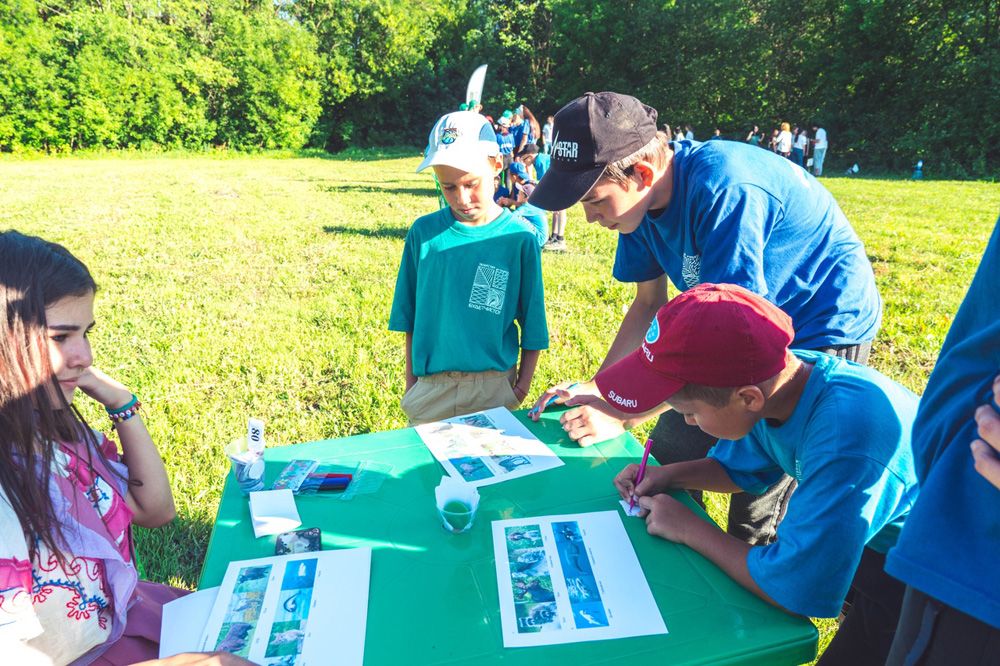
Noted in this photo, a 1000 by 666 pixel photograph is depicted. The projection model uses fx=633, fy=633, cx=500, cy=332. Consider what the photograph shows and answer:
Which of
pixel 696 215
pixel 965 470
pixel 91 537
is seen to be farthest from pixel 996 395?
pixel 91 537

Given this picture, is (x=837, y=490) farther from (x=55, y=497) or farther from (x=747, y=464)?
(x=55, y=497)

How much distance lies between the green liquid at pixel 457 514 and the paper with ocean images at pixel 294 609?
21 cm

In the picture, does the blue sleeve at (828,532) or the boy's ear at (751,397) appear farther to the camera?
the boy's ear at (751,397)

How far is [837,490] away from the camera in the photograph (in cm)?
126

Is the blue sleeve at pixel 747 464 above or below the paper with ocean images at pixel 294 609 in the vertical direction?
above

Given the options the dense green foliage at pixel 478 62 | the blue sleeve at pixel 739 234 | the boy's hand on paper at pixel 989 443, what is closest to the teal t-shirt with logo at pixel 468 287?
the blue sleeve at pixel 739 234

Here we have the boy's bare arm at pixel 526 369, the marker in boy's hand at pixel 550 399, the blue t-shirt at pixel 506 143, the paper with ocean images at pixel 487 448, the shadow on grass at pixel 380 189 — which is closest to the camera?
the paper with ocean images at pixel 487 448

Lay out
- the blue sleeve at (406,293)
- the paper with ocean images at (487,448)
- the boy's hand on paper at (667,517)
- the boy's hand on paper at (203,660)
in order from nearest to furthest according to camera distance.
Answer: the boy's hand on paper at (203,660) → the boy's hand on paper at (667,517) → the paper with ocean images at (487,448) → the blue sleeve at (406,293)

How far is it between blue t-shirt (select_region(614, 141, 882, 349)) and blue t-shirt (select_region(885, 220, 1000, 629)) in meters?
0.68

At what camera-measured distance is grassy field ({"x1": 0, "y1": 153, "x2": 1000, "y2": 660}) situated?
3752 mm

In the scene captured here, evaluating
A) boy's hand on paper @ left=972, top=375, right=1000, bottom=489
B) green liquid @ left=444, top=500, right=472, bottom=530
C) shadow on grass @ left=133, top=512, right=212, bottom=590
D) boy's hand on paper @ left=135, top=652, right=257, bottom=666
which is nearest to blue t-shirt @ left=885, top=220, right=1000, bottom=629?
boy's hand on paper @ left=972, top=375, right=1000, bottom=489

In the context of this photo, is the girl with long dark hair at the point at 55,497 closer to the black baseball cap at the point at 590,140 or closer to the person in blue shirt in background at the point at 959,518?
the black baseball cap at the point at 590,140

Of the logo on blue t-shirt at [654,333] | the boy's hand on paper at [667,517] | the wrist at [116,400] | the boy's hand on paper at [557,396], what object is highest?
the logo on blue t-shirt at [654,333]

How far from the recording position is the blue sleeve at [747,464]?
1709 millimetres
